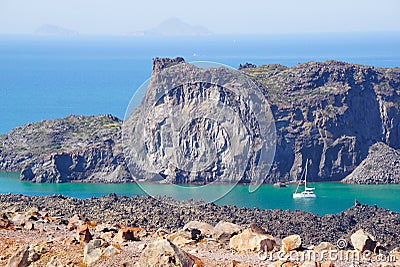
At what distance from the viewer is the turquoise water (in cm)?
6456

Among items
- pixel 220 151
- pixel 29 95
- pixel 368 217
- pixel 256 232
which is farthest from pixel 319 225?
pixel 29 95

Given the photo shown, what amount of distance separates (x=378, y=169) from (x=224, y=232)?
59.7m

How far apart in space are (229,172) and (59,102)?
241ft

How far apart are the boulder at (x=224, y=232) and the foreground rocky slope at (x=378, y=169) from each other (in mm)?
57376

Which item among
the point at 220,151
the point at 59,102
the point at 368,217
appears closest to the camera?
the point at 368,217

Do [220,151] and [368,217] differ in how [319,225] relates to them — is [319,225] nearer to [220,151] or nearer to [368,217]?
[368,217]

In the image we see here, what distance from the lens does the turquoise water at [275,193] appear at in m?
64.6

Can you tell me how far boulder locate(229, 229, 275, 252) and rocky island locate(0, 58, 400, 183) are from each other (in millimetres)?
57444

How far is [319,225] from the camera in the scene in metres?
51.1

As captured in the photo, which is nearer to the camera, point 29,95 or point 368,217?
point 368,217

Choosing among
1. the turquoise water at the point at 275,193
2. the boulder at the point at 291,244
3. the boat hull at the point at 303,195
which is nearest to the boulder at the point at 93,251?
the boulder at the point at 291,244

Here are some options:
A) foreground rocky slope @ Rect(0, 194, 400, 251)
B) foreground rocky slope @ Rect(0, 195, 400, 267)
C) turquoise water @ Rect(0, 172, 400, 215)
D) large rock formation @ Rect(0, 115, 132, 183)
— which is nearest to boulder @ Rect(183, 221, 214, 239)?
foreground rocky slope @ Rect(0, 195, 400, 267)

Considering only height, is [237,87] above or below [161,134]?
above

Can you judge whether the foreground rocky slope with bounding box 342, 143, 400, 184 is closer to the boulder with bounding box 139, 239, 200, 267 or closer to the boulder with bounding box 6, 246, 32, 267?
the boulder with bounding box 6, 246, 32, 267
